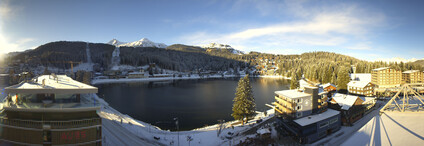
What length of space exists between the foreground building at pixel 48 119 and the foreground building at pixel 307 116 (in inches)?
654

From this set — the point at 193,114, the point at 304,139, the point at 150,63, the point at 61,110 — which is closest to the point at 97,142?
the point at 61,110

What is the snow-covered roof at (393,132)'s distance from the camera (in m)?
9.55

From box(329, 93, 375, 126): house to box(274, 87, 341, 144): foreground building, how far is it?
2.00 metres

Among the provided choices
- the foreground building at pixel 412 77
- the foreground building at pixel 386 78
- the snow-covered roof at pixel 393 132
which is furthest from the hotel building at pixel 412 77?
the snow-covered roof at pixel 393 132

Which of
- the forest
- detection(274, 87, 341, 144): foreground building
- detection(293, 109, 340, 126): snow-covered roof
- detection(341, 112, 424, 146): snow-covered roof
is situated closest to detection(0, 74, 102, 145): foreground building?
detection(341, 112, 424, 146): snow-covered roof

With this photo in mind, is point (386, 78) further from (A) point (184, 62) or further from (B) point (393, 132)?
(A) point (184, 62)

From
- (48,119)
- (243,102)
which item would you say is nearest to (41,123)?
(48,119)

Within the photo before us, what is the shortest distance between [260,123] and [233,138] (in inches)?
230

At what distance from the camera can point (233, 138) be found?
1639 centimetres

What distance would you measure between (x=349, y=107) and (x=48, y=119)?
2704cm

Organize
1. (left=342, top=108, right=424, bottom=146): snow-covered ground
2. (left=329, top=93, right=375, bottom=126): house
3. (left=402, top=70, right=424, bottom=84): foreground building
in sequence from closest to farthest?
(left=342, top=108, right=424, bottom=146): snow-covered ground → (left=329, top=93, right=375, bottom=126): house → (left=402, top=70, right=424, bottom=84): foreground building

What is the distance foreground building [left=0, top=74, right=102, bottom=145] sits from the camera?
701 centimetres

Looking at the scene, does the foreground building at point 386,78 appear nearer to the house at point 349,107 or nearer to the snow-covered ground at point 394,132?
the house at point 349,107

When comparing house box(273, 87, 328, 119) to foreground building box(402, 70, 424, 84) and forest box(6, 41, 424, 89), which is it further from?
foreground building box(402, 70, 424, 84)
